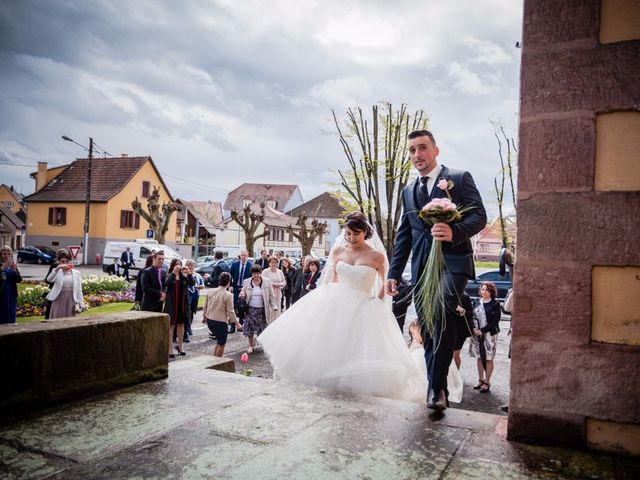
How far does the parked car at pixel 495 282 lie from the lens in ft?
48.0

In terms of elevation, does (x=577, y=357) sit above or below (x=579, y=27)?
below

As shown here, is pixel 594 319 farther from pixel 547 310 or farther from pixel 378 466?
pixel 378 466

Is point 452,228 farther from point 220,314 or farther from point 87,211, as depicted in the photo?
point 87,211

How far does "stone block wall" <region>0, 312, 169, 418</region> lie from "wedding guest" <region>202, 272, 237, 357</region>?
4.94 metres

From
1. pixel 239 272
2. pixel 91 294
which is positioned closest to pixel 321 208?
Answer: pixel 91 294

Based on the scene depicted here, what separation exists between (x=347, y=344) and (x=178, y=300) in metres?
5.70

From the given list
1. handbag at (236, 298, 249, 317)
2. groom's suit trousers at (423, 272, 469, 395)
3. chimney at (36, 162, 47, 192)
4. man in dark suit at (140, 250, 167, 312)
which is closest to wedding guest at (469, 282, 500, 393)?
groom's suit trousers at (423, 272, 469, 395)

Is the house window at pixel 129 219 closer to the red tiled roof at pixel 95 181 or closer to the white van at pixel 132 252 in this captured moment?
the red tiled roof at pixel 95 181

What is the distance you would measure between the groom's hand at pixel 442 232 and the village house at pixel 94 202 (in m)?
44.3

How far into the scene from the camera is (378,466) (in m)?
2.42

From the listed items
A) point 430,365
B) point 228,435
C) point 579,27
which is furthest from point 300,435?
point 579,27

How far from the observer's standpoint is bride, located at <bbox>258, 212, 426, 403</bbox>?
482 centimetres

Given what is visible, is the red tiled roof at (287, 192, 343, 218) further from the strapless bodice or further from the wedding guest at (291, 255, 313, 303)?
the strapless bodice

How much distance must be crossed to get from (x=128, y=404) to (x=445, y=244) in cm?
250
